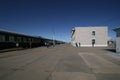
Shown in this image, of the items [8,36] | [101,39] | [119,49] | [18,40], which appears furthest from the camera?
[101,39]

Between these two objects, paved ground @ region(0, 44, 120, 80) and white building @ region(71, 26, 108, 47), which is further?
white building @ region(71, 26, 108, 47)

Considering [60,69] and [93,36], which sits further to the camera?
[93,36]

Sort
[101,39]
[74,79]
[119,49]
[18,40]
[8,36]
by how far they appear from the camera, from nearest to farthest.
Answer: [74,79] < [119,49] < [8,36] < [18,40] < [101,39]

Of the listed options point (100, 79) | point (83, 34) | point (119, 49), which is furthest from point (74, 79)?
point (83, 34)

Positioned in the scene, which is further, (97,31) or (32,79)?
(97,31)

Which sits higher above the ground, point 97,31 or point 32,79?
point 97,31

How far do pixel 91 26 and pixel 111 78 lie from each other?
1661 inches

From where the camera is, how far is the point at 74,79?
20.2 ft

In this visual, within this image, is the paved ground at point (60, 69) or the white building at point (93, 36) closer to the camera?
the paved ground at point (60, 69)

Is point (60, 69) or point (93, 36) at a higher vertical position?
point (93, 36)

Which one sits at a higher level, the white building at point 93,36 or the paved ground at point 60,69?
the white building at point 93,36

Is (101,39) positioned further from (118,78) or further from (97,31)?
(118,78)

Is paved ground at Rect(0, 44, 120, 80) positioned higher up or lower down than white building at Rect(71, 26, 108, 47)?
lower down

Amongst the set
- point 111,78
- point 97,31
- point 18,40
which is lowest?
point 111,78
